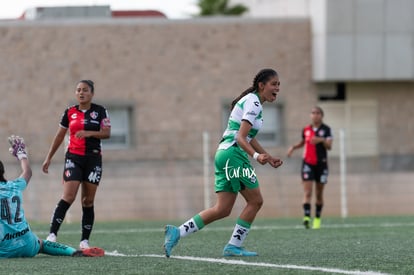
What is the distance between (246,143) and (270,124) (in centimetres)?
2198

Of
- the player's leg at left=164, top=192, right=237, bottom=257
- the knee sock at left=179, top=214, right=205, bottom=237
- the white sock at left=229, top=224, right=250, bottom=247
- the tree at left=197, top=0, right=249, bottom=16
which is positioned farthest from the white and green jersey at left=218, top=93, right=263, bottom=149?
the tree at left=197, top=0, right=249, bottom=16

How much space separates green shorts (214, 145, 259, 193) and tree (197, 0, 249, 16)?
37129 mm

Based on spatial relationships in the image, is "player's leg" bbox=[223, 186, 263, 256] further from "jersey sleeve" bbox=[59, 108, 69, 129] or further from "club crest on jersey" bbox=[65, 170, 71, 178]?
"jersey sleeve" bbox=[59, 108, 69, 129]

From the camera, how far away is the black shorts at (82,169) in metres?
12.0

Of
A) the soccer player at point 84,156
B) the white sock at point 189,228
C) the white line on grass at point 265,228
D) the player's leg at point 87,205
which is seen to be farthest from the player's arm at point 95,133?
the white line on grass at point 265,228

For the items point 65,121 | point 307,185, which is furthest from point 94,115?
point 307,185

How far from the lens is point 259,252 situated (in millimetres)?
11688

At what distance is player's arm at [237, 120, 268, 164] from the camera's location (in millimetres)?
10166

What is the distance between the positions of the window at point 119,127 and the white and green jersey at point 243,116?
19.7 meters

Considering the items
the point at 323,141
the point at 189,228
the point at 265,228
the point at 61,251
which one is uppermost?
the point at 323,141

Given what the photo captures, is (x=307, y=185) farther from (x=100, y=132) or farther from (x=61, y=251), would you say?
(x=61, y=251)

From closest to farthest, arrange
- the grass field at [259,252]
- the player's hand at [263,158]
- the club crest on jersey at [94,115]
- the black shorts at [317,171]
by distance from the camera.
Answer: the grass field at [259,252] → the player's hand at [263,158] → the club crest on jersey at [94,115] → the black shorts at [317,171]

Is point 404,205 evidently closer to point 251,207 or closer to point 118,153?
point 118,153

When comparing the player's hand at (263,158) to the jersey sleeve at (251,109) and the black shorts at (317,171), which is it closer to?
the jersey sleeve at (251,109)
